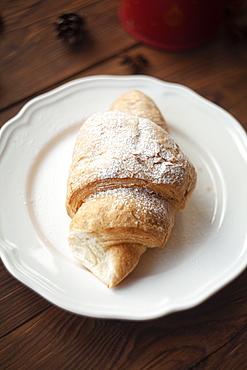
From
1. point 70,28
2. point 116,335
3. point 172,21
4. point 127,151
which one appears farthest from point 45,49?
point 116,335

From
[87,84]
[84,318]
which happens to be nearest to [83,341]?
[84,318]

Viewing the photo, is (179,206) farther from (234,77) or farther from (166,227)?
(234,77)

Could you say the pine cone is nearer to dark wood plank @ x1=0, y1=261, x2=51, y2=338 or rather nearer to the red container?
the red container

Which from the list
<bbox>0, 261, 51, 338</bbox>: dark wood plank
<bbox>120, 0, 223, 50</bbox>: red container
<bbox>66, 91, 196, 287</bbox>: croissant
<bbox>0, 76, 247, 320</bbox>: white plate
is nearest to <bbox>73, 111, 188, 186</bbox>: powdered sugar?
<bbox>66, 91, 196, 287</bbox>: croissant

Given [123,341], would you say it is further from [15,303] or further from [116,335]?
[15,303]

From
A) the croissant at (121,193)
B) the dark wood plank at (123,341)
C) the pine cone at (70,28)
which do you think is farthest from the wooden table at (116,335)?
the pine cone at (70,28)
